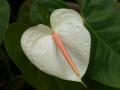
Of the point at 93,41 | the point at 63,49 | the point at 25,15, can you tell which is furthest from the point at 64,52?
Result: the point at 25,15

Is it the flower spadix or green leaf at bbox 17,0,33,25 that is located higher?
the flower spadix

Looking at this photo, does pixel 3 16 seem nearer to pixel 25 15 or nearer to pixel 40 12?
pixel 40 12

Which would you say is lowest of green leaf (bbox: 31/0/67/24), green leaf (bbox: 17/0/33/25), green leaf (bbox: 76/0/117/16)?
green leaf (bbox: 17/0/33/25)

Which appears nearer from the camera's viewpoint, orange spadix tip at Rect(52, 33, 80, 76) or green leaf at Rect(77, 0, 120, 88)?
orange spadix tip at Rect(52, 33, 80, 76)

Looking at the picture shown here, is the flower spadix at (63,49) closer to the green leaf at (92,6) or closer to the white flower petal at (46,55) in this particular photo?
the white flower petal at (46,55)

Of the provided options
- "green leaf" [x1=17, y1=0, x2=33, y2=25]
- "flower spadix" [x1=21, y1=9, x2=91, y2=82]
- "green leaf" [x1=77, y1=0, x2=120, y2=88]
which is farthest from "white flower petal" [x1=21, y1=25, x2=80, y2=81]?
"green leaf" [x1=17, y1=0, x2=33, y2=25]

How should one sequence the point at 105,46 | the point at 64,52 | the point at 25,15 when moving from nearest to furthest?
the point at 64,52, the point at 105,46, the point at 25,15

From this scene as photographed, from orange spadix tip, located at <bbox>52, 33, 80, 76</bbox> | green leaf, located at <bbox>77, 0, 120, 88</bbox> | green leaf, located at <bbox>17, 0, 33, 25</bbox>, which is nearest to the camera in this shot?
orange spadix tip, located at <bbox>52, 33, 80, 76</bbox>

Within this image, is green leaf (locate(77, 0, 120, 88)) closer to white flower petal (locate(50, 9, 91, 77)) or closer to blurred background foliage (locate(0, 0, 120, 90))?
blurred background foliage (locate(0, 0, 120, 90))

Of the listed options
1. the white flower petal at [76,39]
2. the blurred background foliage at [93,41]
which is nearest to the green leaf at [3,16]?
the blurred background foliage at [93,41]

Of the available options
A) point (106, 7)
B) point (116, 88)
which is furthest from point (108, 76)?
point (106, 7)
